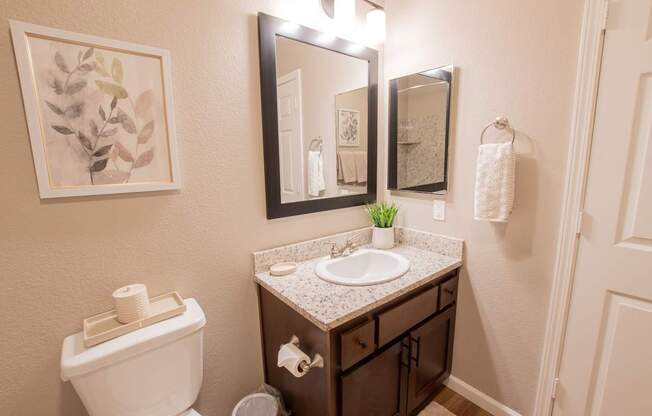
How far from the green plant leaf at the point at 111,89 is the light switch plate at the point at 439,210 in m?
1.50

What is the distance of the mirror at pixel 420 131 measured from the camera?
1.51 meters

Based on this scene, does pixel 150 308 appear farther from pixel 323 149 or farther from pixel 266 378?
pixel 323 149

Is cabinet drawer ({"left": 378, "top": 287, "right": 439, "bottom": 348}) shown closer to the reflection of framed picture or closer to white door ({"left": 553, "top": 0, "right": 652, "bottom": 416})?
white door ({"left": 553, "top": 0, "right": 652, "bottom": 416})

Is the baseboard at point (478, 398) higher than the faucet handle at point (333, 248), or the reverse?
the faucet handle at point (333, 248)

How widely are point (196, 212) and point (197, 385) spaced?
2.20ft

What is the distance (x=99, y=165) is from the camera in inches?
38.9

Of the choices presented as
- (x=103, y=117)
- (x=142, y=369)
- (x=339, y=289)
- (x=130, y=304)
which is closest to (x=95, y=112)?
(x=103, y=117)

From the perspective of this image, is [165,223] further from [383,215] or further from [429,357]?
[429,357]

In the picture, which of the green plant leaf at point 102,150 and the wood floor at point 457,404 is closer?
the green plant leaf at point 102,150

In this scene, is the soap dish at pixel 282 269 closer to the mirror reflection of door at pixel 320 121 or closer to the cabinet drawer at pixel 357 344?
the mirror reflection of door at pixel 320 121

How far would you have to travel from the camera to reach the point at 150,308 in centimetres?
107

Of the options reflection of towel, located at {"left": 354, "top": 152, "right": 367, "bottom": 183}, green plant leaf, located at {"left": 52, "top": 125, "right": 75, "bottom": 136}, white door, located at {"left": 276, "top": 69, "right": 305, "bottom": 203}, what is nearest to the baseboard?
reflection of towel, located at {"left": 354, "top": 152, "right": 367, "bottom": 183}

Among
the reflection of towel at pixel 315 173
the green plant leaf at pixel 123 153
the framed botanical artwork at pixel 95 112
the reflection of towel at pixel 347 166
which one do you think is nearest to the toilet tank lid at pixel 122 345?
the framed botanical artwork at pixel 95 112

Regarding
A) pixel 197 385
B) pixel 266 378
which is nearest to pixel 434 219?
pixel 266 378
